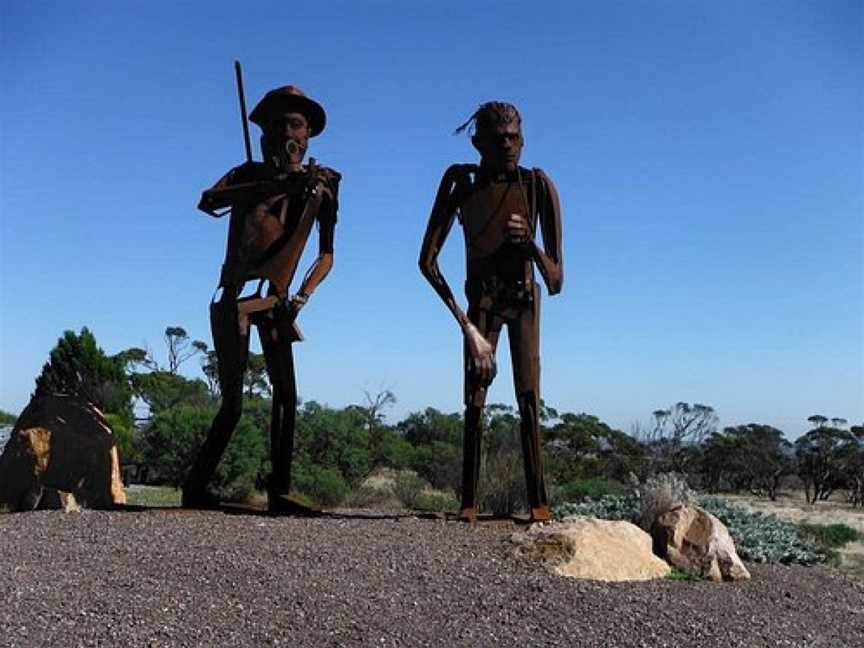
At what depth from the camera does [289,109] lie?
8578mm

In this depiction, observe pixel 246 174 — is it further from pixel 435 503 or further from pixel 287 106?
pixel 435 503

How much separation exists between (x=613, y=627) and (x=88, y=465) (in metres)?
5.53

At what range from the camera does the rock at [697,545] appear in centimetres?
705

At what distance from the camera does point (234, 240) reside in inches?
339

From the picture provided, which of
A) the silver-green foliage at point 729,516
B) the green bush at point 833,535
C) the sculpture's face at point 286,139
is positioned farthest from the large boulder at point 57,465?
the green bush at point 833,535

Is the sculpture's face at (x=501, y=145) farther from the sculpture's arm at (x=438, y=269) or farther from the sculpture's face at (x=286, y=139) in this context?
the sculpture's face at (x=286, y=139)

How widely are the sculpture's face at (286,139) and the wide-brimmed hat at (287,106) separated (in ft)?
0.17

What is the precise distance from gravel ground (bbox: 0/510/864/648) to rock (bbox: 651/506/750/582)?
0.25 metres

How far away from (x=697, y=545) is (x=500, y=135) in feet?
11.7

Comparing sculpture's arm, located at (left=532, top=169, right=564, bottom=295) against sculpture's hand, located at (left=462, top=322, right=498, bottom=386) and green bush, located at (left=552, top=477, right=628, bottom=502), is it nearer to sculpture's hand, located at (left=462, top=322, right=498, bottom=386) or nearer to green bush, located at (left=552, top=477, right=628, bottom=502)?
sculpture's hand, located at (left=462, top=322, right=498, bottom=386)

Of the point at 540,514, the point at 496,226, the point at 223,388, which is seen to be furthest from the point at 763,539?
the point at 223,388

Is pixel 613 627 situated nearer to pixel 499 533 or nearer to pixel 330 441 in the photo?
pixel 499 533

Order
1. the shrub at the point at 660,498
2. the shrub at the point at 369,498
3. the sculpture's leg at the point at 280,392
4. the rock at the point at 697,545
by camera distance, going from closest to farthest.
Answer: the rock at the point at 697,545
the shrub at the point at 660,498
the sculpture's leg at the point at 280,392
the shrub at the point at 369,498

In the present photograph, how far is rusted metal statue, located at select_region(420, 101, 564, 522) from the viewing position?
26.9 ft
